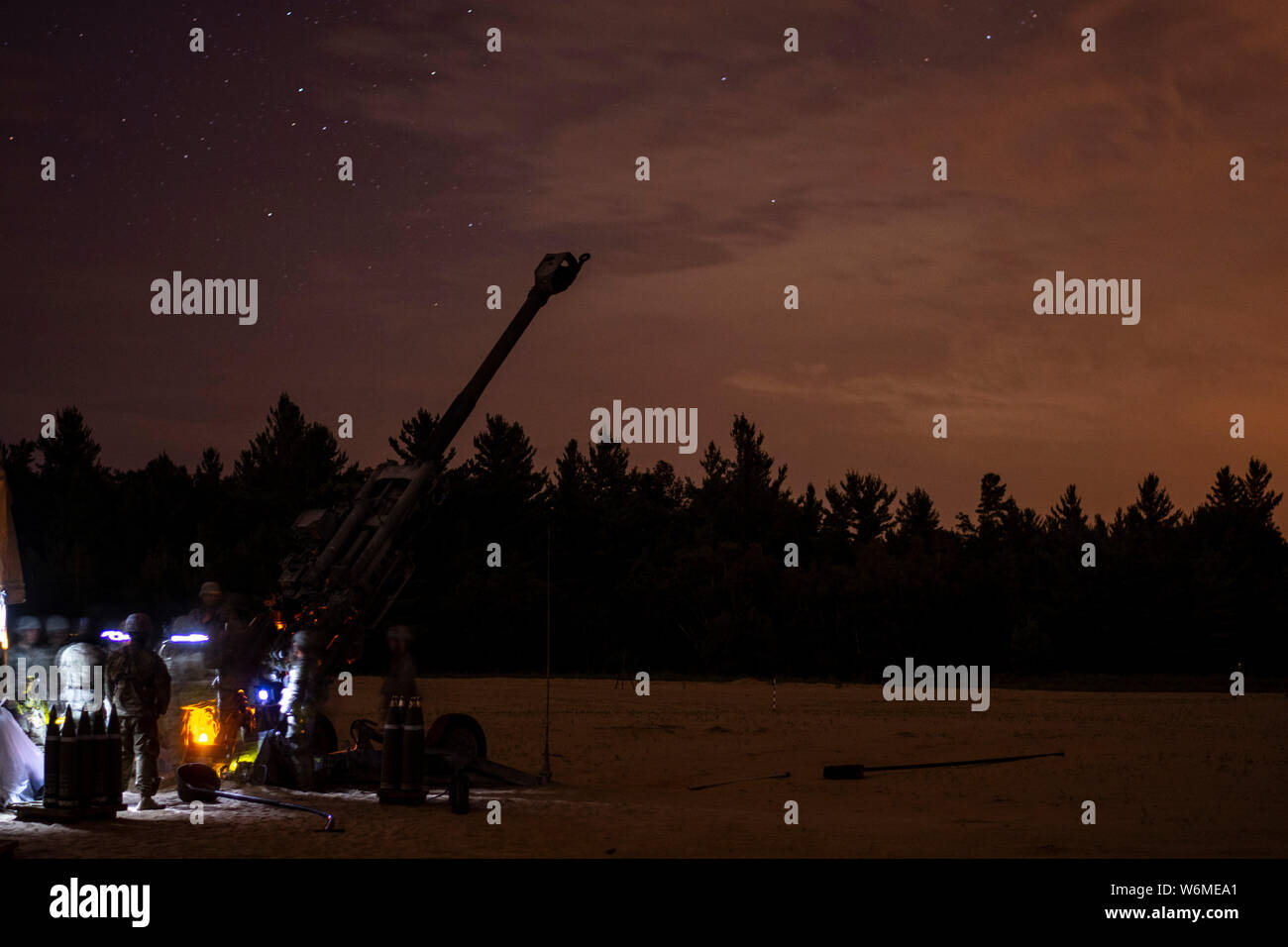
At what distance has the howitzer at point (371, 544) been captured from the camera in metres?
16.8

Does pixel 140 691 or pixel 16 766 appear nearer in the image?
pixel 16 766

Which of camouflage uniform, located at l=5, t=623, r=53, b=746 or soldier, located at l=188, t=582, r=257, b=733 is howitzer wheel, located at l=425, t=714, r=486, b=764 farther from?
camouflage uniform, located at l=5, t=623, r=53, b=746

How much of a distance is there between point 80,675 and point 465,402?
18.9 ft

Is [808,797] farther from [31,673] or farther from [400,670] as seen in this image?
[31,673]

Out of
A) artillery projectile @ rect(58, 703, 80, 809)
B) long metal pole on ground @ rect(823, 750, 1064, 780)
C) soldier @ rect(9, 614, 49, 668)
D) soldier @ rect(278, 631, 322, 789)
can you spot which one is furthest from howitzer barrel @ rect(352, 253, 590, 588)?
long metal pole on ground @ rect(823, 750, 1064, 780)

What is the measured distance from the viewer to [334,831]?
1313cm

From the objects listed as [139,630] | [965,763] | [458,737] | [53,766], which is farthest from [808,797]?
[53,766]

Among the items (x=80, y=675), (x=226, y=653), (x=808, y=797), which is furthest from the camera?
(x=808, y=797)

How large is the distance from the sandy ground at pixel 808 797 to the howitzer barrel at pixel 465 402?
3.03m

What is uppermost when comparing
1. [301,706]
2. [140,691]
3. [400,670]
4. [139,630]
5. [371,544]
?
[371,544]

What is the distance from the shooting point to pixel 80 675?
599 inches

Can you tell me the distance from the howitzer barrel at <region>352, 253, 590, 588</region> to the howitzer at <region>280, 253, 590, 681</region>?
0.04 feet

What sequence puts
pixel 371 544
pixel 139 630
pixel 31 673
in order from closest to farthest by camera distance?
1. pixel 139 630
2. pixel 31 673
3. pixel 371 544
